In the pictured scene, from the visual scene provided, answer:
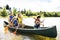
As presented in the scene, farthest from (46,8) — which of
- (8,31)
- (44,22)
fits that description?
(8,31)

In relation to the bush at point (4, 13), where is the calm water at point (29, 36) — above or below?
below

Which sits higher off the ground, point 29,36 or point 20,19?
point 20,19

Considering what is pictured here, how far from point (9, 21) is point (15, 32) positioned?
117 millimetres

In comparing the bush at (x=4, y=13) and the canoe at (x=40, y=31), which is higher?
the bush at (x=4, y=13)

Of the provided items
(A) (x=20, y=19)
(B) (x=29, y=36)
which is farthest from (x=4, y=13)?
(B) (x=29, y=36)

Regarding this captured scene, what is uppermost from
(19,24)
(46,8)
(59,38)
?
(46,8)

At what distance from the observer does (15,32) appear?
5.65 ft

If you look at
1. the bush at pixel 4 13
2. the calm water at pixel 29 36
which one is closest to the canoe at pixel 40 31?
the calm water at pixel 29 36

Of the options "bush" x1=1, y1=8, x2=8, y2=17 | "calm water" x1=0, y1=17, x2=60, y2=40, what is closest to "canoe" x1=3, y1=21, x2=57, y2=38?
"calm water" x1=0, y1=17, x2=60, y2=40

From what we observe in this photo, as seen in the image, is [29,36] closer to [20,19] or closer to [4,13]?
[20,19]

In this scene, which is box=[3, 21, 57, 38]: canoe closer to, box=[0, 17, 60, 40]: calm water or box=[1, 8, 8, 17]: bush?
box=[0, 17, 60, 40]: calm water

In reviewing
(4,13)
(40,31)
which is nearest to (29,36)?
(40,31)

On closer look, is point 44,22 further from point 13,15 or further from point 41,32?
point 13,15

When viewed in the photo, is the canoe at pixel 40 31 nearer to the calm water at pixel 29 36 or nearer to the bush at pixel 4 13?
the calm water at pixel 29 36
